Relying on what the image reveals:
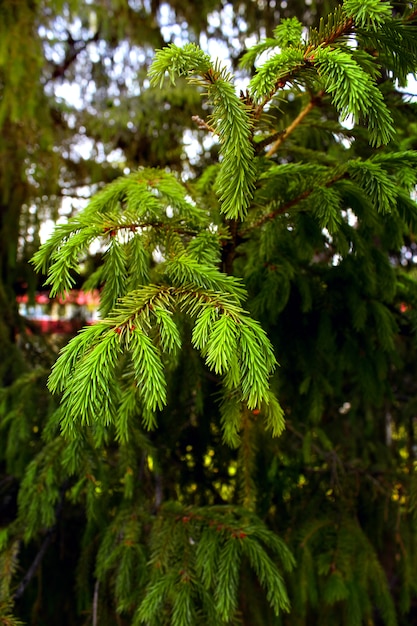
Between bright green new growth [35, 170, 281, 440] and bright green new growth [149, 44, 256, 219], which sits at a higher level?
bright green new growth [149, 44, 256, 219]

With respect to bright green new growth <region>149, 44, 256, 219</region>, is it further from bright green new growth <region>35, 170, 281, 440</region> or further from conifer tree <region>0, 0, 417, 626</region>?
bright green new growth <region>35, 170, 281, 440</region>

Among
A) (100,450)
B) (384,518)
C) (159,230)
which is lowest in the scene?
(384,518)

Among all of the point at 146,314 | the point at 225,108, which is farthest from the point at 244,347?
the point at 225,108

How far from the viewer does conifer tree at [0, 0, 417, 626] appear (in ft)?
3.19

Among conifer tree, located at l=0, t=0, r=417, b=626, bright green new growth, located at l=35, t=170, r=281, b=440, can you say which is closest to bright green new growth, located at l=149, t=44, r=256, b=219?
conifer tree, located at l=0, t=0, r=417, b=626

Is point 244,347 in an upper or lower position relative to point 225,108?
lower

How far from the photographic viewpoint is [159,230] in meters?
1.22

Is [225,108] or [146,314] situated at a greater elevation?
[225,108]

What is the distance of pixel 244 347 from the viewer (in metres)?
0.94

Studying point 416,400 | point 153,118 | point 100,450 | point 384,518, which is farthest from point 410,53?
point 153,118

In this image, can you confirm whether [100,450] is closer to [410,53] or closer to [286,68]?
[286,68]

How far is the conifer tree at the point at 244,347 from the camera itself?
0.97 meters

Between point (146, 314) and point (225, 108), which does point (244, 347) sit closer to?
point (146, 314)

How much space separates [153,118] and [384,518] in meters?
2.34
